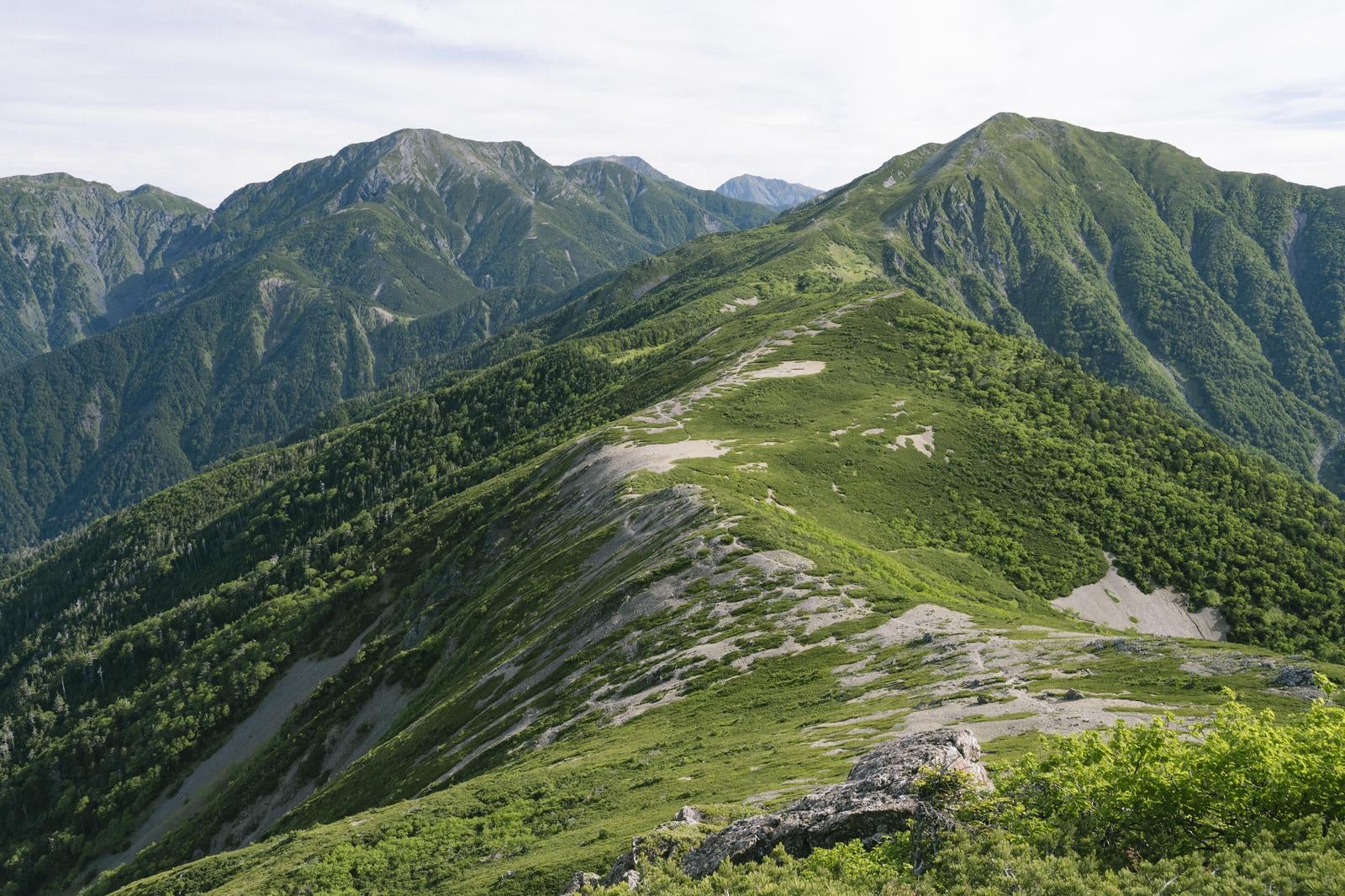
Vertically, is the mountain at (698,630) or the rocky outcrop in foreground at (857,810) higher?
the rocky outcrop in foreground at (857,810)

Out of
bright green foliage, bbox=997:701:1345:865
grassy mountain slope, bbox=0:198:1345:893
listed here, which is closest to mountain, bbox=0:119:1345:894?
grassy mountain slope, bbox=0:198:1345:893

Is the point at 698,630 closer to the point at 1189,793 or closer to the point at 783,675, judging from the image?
the point at 783,675

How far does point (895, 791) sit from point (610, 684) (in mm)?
35208

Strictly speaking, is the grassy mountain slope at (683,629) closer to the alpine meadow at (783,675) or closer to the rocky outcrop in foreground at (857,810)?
the alpine meadow at (783,675)

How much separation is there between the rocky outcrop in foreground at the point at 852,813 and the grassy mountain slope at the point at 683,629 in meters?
4.35

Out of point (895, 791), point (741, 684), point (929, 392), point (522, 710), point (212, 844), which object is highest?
point (929, 392)

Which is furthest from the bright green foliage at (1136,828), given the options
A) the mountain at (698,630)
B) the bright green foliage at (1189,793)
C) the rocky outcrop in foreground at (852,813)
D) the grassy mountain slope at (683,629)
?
the grassy mountain slope at (683,629)

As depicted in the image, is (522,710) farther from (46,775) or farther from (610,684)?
(46,775)

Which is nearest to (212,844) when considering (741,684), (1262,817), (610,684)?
(610,684)

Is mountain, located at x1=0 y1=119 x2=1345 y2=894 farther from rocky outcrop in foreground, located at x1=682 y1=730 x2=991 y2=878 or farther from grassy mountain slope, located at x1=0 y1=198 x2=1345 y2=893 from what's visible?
rocky outcrop in foreground, located at x1=682 y1=730 x2=991 y2=878

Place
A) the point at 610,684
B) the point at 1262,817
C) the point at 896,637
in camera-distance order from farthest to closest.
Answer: the point at 610,684, the point at 896,637, the point at 1262,817

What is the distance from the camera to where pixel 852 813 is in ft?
74.7

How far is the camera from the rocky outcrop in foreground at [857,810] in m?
22.5

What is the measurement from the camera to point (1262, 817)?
18.6 metres
